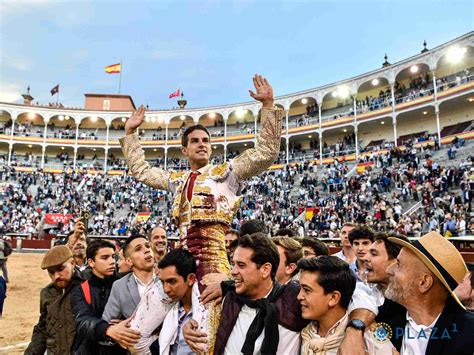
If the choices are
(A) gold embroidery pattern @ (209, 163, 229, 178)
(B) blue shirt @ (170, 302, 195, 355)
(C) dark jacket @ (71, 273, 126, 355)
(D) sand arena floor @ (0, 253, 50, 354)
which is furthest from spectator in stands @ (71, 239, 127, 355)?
(D) sand arena floor @ (0, 253, 50, 354)

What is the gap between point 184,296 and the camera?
2.28 m

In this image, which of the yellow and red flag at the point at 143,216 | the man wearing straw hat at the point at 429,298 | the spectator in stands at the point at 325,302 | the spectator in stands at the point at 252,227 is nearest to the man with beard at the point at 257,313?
the spectator in stands at the point at 325,302

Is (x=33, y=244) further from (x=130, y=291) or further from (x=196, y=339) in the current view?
→ (x=196, y=339)

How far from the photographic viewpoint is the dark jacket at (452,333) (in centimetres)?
166

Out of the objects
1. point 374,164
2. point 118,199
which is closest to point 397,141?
point 374,164

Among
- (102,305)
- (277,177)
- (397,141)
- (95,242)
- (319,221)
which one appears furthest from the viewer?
(397,141)

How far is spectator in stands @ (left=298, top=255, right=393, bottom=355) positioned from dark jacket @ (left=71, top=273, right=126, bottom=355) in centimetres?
131

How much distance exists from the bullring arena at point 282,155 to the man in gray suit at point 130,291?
149 inches

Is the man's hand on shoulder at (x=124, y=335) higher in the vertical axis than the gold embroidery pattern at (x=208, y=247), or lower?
lower

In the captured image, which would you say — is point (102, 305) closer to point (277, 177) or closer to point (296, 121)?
point (277, 177)

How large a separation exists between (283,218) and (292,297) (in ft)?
63.3

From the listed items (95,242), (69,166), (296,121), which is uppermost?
(296,121)

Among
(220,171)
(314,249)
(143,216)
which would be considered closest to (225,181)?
(220,171)

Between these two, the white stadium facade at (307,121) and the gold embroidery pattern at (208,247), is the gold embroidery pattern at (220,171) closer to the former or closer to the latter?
the gold embroidery pattern at (208,247)
